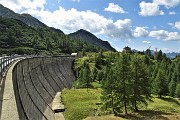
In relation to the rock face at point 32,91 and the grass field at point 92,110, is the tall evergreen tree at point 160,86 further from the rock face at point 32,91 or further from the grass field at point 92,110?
the rock face at point 32,91

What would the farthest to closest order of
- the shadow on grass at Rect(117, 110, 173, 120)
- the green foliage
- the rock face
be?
the green foliage → the shadow on grass at Rect(117, 110, 173, 120) → the rock face

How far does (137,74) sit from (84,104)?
17.6 meters

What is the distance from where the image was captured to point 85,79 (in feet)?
396

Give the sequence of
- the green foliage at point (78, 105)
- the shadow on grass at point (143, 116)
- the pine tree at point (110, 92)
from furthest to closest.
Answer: the green foliage at point (78, 105), the pine tree at point (110, 92), the shadow on grass at point (143, 116)

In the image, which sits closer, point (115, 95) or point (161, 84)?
point (115, 95)

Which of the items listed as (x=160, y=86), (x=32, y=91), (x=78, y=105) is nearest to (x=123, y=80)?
(x=78, y=105)

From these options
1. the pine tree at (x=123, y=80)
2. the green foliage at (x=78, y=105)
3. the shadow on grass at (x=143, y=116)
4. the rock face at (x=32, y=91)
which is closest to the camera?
the rock face at (x=32, y=91)

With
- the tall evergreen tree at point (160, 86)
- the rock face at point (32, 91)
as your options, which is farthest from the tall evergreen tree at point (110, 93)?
the tall evergreen tree at point (160, 86)

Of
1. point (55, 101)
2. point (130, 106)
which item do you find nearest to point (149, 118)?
point (130, 106)

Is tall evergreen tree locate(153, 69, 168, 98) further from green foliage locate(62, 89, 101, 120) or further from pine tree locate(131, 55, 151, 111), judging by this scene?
pine tree locate(131, 55, 151, 111)

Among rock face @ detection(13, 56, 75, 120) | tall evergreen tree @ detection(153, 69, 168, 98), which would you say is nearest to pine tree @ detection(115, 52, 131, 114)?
rock face @ detection(13, 56, 75, 120)

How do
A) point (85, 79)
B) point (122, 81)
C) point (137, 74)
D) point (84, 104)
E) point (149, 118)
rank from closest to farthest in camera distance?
point (149, 118), point (122, 81), point (137, 74), point (84, 104), point (85, 79)

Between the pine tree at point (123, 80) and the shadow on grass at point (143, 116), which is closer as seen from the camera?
the shadow on grass at point (143, 116)

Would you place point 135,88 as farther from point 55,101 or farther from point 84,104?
point 55,101
